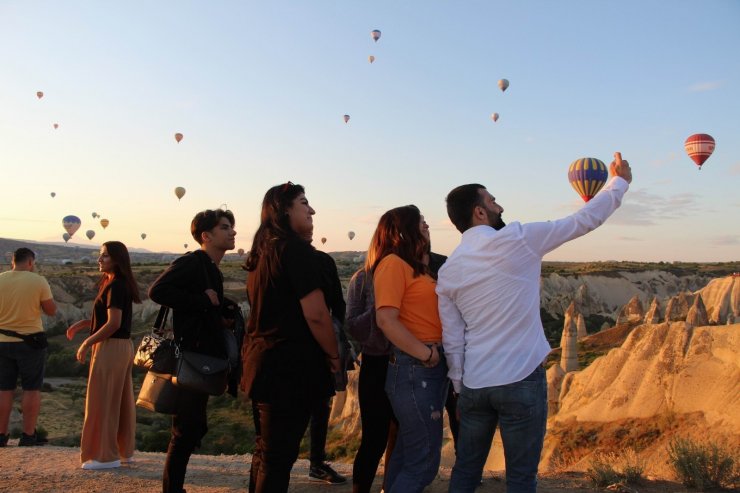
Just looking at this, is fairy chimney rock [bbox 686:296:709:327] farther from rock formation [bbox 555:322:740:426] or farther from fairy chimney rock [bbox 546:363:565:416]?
rock formation [bbox 555:322:740:426]

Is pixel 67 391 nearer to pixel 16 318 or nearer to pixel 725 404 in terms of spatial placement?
pixel 16 318

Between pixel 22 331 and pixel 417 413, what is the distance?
16.5 ft

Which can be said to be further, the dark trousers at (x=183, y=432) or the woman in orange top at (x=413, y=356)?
the dark trousers at (x=183, y=432)

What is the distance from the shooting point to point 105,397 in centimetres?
555

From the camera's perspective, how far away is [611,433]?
503 inches

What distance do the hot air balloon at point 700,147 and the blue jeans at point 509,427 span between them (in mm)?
29479

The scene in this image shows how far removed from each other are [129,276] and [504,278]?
12.4 feet

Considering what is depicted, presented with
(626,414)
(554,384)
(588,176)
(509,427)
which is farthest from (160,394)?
(588,176)

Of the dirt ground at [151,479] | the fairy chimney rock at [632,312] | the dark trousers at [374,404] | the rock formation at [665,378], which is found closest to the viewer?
the dark trousers at [374,404]

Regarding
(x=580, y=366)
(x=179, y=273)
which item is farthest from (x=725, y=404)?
(x=580, y=366)

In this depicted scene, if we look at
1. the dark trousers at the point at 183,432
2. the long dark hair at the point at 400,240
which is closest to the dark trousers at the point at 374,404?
the long dark hair at the point at 400,240

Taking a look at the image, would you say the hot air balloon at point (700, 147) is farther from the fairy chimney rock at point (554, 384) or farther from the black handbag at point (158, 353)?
the black handbag at point (158, 353)

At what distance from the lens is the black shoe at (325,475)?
16.6 ft

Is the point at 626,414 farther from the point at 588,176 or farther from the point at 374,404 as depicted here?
the point at 588,176
